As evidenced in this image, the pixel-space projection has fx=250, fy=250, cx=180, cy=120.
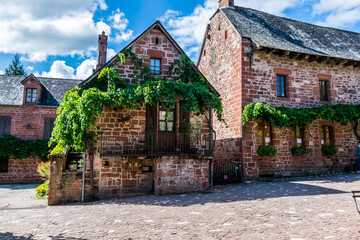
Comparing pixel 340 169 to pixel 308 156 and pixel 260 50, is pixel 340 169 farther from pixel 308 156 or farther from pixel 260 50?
pixel 260 50

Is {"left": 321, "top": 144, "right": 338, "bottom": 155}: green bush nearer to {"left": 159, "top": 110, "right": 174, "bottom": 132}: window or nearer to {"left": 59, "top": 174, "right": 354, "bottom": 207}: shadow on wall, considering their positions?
{"left": 59, "top": 174, "right": 354, "bottom": 207}: shadow on wall

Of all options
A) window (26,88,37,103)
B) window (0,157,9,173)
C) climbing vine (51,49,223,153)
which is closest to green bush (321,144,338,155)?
climbing vine (51,49,223,153)

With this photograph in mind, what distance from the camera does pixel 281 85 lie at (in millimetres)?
13000

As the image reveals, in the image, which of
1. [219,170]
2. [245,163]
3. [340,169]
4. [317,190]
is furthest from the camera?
[340,169]

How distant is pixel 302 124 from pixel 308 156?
1.65m

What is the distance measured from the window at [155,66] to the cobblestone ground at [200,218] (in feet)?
16.7

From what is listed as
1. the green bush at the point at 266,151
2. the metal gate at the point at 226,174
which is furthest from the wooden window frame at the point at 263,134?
the metal gate at the point at 226,174

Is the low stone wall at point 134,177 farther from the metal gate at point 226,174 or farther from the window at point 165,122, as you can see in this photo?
the metal gate at point 226,174

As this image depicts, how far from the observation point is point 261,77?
487 inches

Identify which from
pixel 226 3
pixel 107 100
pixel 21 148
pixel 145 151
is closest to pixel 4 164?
pixel 21 148

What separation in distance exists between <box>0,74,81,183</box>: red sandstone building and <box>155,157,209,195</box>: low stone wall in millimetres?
11749

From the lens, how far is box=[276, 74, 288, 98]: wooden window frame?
42.3 feet

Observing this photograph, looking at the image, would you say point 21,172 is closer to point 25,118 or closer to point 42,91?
point 25,118

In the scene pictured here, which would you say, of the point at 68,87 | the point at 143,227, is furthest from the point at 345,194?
the point at 68,87
